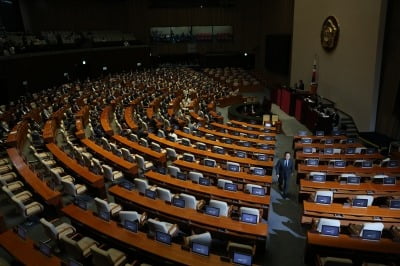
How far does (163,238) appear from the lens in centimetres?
598

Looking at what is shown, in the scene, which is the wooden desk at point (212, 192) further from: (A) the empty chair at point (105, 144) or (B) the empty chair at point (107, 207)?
(A) the empty chair at point (105, 144)

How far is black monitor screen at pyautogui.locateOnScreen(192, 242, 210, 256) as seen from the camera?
5.58 m

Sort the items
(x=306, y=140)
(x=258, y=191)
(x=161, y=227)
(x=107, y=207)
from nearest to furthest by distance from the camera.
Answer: (x=161, y=227), (x=107, y=207), (x=258, y=191), (x=306, y=140)

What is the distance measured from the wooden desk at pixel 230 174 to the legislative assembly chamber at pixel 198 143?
0.22ft

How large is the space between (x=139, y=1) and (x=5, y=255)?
112ft

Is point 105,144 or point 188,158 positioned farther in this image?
point 105,144

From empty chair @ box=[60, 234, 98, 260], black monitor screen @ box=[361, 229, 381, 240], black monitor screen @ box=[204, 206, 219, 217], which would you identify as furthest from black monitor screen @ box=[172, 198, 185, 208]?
black monitor screen @ box=[361, 229, 381, 240]

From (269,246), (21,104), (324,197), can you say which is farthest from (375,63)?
(21,104)

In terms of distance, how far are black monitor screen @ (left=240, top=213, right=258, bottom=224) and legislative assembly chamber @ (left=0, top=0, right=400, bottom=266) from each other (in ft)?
0.07

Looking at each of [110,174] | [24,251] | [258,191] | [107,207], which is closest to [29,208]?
[107,207]

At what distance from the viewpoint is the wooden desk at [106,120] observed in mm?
14039

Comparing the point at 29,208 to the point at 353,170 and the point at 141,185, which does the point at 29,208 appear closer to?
the point at 141,185

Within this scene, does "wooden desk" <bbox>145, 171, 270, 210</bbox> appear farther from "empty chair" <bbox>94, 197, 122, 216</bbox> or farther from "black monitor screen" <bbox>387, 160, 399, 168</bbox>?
"black monitor screen" <bbox>387, 160, 399, 168</bbox>

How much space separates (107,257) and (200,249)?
5.18 ft
